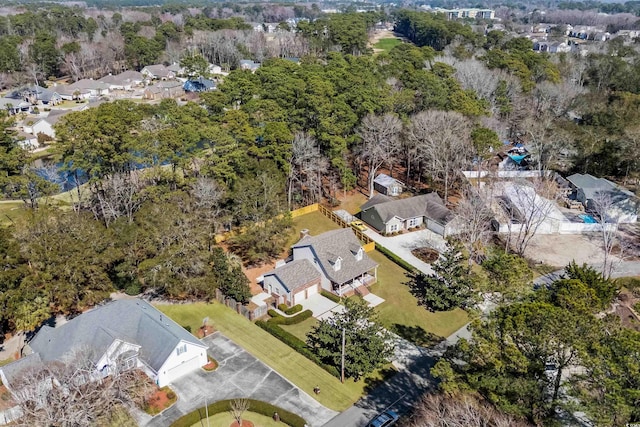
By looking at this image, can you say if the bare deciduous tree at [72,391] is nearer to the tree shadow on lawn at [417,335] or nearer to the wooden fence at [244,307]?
the wooden fence at [244,307]

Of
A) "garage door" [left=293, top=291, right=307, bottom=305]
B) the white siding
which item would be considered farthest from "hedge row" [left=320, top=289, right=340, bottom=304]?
the white siding

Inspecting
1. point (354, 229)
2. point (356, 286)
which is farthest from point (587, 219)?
point (356, 286)

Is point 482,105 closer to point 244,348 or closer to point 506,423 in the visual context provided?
point 244,348

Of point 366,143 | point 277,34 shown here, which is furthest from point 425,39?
point 366,143

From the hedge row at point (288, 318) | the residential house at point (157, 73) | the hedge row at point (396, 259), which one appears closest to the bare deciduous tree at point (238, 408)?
the hedge row at point (288, 318)

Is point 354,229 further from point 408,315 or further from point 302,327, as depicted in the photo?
point 302,327

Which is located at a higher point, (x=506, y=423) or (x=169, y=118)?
(x=169, y=118)
